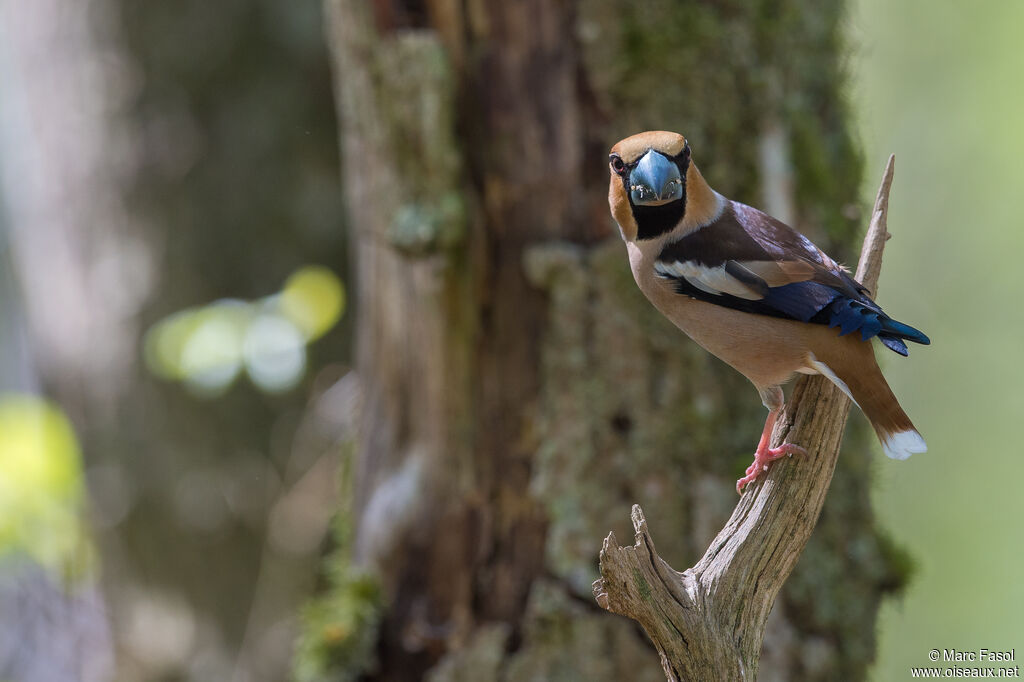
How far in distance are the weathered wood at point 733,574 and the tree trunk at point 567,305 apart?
1080 millimetres

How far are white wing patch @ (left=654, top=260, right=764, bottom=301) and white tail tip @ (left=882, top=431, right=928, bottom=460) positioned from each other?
39cm

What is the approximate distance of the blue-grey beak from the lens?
4.98ft

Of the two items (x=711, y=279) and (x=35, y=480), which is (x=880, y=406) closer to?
(x=711, y=279)

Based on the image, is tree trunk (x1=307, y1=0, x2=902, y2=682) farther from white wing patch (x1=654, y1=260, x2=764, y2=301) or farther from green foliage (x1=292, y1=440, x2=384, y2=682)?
white wing patch (x1=654, y1=260, x2=764, y2=301)

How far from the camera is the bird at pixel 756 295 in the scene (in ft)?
5.98

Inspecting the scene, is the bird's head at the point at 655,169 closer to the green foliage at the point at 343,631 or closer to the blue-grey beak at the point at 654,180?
the blue-grey beak at the point at 654,180

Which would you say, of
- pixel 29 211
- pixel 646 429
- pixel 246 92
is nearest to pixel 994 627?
pixel 646 429

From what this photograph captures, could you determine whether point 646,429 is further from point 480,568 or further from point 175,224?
point 175,224

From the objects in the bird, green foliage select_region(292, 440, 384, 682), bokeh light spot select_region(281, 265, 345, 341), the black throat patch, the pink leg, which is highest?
the black throat patch

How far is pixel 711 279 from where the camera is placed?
6.22ft

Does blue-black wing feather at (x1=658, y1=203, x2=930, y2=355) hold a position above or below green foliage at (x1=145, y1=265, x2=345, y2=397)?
above

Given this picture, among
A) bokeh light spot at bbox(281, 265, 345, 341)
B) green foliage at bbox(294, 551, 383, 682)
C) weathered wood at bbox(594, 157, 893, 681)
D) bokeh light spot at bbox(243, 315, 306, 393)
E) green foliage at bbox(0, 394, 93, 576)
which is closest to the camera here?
weathered wood at bbox(594, 157, 893, 681)

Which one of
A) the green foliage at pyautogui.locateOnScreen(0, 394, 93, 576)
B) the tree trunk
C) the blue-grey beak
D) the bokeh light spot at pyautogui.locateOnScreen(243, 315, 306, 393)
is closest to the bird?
the blue-grey beak

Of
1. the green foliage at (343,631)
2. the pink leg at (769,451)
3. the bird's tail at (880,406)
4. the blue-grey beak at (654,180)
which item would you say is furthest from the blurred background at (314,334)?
the blue-grey beak at (654,180)
